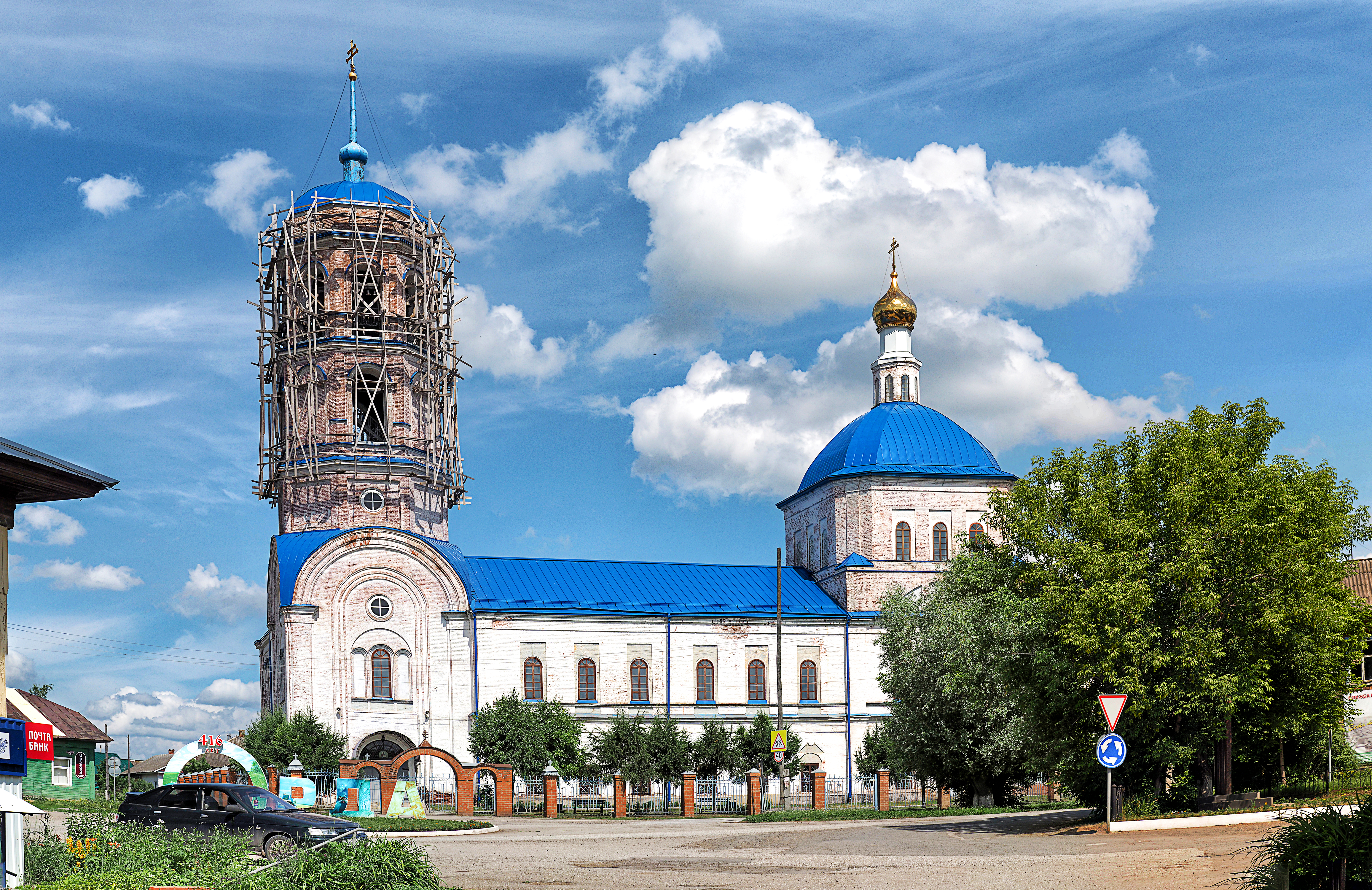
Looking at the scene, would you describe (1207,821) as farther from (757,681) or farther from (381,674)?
(381,674)

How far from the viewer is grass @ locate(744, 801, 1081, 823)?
3259cm

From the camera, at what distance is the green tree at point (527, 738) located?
43.6 m

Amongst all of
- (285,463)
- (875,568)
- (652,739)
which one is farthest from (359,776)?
(875,568)

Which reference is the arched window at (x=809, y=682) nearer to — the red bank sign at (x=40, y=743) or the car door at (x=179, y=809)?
the car door at (x=179, y=809)

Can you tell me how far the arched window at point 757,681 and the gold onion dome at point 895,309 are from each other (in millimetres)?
16581

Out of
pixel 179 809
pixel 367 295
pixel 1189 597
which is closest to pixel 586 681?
pixel 367 295

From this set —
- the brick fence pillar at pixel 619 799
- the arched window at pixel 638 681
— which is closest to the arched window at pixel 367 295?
the arched window at pixel 638 681

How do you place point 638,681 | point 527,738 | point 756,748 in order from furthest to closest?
point 638,681 → point 756,748 → point 527,738

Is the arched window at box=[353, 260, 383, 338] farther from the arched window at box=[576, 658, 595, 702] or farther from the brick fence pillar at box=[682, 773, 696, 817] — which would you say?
the brick fence pillar at box=[682, 773, 696, 817]

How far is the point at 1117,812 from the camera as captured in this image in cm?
2456

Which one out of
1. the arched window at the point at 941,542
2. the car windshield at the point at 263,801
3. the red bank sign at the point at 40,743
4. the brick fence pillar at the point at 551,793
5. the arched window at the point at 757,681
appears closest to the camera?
the red bank sign at the point at 40,743

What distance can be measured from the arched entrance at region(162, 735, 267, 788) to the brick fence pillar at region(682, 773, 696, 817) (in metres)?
12.6

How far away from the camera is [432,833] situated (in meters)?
28.1

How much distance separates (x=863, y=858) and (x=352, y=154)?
40.4 meters
